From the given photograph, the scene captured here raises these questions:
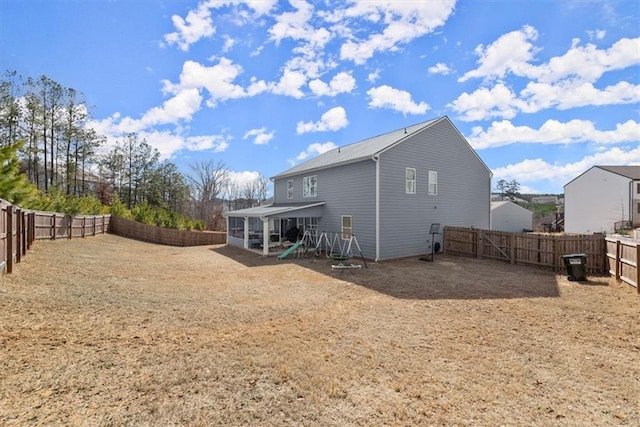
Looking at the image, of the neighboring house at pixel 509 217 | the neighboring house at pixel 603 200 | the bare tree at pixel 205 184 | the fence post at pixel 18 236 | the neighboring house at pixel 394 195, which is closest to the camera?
the fence post at pixel 18 236

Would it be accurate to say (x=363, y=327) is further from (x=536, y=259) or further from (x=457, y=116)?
(x=457, y=116)

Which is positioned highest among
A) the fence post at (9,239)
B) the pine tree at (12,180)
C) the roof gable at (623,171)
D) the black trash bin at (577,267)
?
the roof gable at (623,171)

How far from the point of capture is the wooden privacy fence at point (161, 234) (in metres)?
21.2

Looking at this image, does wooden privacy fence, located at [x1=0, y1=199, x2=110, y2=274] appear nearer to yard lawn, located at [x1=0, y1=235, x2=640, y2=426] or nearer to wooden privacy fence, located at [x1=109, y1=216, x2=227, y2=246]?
yard lawn, located at [x1=0, y1=235, x2=640, y2=426]

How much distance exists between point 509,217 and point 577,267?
23211mm

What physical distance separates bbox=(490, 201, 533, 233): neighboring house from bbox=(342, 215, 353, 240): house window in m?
20.3

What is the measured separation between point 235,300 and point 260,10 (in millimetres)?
9200

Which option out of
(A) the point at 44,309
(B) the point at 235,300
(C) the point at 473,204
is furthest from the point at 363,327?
(C) the point at 473,204

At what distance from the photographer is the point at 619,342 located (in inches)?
194

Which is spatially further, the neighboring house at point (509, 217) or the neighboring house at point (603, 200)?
the neighboring house at point (509, 217)

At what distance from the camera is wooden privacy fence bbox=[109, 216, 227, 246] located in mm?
21219

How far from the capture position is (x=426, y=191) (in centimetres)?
1510

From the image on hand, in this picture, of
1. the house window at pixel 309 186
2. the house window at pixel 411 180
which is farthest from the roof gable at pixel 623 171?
the house window at pixel 309 186

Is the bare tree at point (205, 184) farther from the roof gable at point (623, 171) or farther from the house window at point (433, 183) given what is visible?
the roof gable at point (623, 171)
